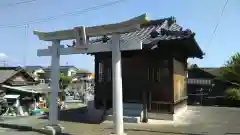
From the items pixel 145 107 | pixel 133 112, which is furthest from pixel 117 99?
pixel 133 112

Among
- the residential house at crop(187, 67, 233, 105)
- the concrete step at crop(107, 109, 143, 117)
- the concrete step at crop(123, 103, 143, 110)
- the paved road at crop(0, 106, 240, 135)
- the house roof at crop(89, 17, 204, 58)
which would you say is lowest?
the paved road at crop(0, 106, 240, 135)

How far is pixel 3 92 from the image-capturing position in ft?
86.1

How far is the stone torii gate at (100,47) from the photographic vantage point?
11.7 m

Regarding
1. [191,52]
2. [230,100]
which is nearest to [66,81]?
[230,100]

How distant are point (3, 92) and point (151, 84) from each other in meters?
16.0

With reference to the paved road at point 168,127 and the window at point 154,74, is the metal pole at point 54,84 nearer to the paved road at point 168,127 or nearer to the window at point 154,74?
the paved road at point 168,127

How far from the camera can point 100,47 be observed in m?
12.6

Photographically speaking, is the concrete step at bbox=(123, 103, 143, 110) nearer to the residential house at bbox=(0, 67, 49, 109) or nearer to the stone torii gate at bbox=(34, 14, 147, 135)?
the stone torii gate at bbox=(34, 14, 147, 135)

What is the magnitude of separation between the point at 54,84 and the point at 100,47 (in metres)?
3.05

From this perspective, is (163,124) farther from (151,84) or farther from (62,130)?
(62,130)

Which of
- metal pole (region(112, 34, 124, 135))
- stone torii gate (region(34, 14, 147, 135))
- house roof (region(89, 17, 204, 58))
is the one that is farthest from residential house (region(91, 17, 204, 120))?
metal pole (region(112, 34, 124, 135))

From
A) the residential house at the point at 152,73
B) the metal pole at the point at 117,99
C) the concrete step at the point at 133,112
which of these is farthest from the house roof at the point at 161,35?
the concrete step at the point at 133,112

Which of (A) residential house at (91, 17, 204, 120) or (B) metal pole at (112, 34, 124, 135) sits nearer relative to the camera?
(B) metal pole at (112, 34, 124, 135)

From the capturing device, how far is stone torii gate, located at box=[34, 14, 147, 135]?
11.7 m
